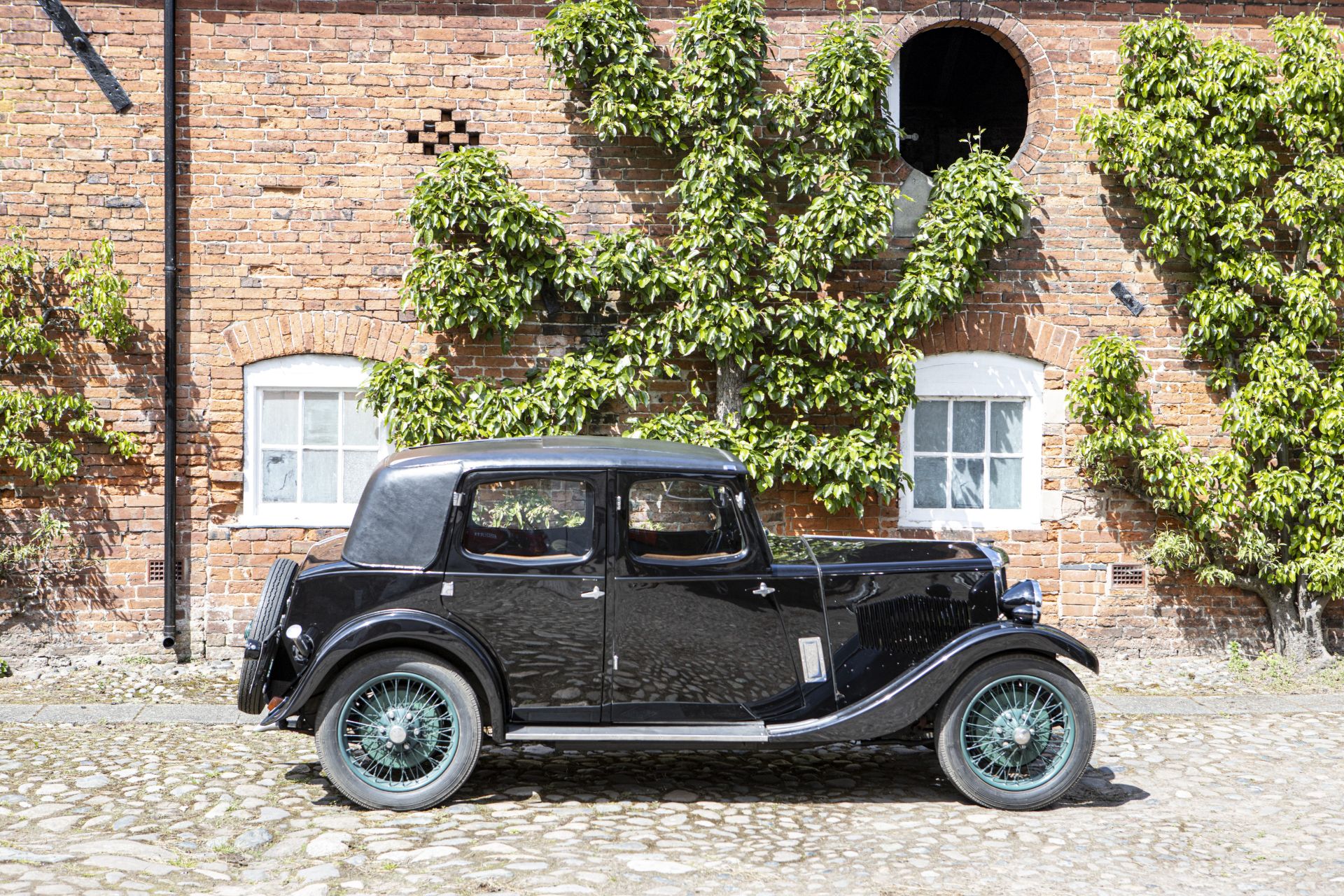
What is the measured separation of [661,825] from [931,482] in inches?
171

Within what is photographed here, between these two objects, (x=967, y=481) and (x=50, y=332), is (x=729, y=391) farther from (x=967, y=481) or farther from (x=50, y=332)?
(x=50, y=332)

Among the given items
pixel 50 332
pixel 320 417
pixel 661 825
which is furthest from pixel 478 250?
pixel 661 825

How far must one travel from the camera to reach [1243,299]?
7.73 m

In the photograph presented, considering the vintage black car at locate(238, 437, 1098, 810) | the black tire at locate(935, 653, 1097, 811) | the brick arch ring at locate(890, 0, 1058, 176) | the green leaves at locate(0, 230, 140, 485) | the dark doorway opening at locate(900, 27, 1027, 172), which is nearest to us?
the vintage black car at locate(238, 437, 1098, 810)

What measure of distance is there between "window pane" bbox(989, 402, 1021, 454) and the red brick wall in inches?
9.7

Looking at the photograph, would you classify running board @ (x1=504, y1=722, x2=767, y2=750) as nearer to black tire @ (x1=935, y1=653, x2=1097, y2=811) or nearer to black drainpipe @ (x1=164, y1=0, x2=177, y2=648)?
black tire @ (x1=935, y1=653, x2=1097, y2=811)

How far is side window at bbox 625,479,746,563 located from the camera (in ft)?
16.1

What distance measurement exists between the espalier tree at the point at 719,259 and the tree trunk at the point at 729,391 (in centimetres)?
1

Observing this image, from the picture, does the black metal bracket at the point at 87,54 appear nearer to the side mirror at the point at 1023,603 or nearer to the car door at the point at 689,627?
the car door at the point at 689,627

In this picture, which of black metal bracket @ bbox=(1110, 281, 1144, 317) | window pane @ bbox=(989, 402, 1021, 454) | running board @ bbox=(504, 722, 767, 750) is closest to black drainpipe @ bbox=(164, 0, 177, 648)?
running board @ bbox=(504, 722, 767, 750)

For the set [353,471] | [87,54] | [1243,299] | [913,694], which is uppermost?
[87,54]

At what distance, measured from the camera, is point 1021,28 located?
8055 millimetres

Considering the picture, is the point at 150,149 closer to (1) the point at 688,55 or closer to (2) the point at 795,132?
(1) the point at 688,55

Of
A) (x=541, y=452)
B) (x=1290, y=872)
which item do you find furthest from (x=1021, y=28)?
(x=1290, y=872)
